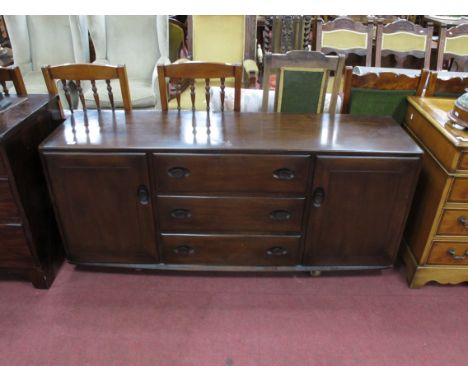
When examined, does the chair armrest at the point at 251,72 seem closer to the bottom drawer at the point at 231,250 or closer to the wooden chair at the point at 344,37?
the wooden chair at the point at 344,37

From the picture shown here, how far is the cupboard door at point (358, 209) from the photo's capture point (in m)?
1.40

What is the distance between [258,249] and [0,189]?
3.42 ft

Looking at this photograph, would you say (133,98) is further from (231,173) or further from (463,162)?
(463,162)

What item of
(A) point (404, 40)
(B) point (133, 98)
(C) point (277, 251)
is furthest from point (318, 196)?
(A) point (404, 40)

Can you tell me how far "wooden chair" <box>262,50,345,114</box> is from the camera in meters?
1.70

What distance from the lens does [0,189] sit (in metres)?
1.38

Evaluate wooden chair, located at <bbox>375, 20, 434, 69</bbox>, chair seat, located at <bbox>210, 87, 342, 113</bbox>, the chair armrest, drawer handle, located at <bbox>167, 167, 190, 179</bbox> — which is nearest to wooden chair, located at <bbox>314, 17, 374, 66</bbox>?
wooden chair, located at <bbox>375, 20, 434, 69</bbox>

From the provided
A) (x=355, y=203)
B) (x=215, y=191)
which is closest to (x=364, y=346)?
(x=355, y=203)

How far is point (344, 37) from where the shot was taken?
271 cm

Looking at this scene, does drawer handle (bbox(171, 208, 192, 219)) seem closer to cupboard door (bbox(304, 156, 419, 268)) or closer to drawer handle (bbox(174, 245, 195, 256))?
drawer handle (bbox(174, 245, 195, 256))

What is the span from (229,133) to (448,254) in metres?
1.06

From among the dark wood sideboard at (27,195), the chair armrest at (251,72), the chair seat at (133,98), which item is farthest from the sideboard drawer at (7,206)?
the chair armrest at (251,72)

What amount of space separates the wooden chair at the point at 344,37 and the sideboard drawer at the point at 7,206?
2204 millimetres
